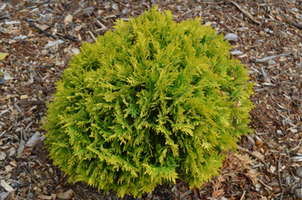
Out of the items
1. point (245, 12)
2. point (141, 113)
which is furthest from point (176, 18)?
point (141, 113)

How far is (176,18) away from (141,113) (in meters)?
3.53

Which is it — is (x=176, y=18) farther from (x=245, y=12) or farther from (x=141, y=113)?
(x=141, y=113)

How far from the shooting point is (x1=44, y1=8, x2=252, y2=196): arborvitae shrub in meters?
2.53

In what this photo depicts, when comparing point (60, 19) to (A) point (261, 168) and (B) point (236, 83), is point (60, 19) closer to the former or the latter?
(B) point (236, 83)

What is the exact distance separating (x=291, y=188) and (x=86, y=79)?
11.0ft

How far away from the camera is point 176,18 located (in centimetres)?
533

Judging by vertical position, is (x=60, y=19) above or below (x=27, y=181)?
above

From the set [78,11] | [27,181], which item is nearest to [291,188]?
[27,181]

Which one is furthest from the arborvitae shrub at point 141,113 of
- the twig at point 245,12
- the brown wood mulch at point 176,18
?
the twig at point 245,12

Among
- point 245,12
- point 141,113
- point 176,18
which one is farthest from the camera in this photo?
point 245,12

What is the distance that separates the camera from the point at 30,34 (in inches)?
196

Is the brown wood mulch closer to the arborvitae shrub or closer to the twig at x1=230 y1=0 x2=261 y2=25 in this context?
the twig at x1=230 y1=0 x2=261 y2=25

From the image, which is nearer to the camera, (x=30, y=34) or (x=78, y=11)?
(x=30, y=34)

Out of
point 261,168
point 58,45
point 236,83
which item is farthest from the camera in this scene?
point 58,45
